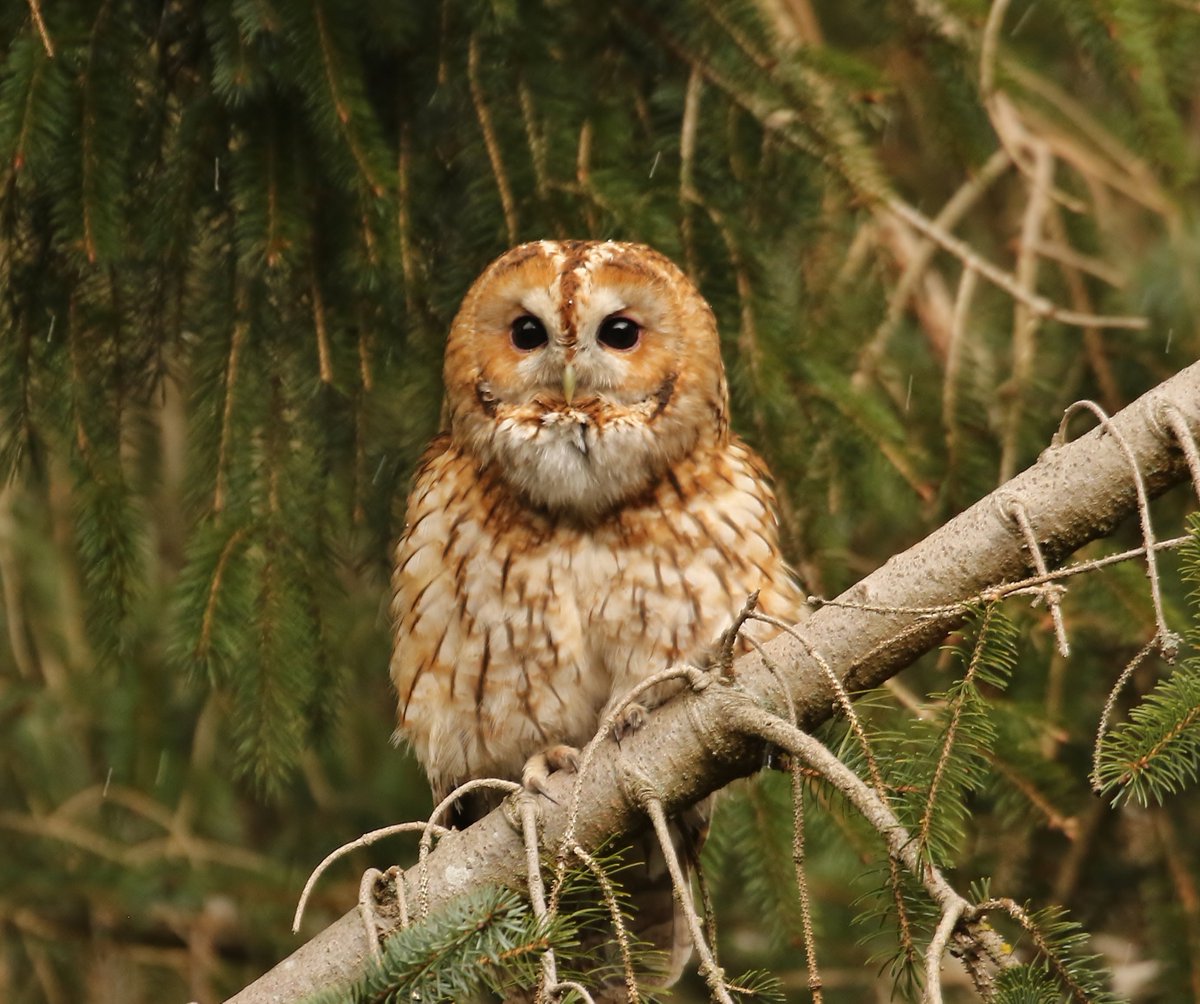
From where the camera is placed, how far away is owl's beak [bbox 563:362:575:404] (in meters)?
2.47

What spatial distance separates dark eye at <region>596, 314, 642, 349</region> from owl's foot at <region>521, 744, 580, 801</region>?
2.20 ft

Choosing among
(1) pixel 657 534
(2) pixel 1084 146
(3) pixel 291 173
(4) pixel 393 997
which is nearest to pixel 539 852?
(4) pixel 393 997

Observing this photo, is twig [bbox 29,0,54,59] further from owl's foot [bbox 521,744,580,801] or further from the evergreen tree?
owl's foot [bbox 521,744,580,801]

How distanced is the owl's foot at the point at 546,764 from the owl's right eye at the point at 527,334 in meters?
0.66

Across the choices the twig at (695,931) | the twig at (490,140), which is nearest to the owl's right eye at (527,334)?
the twig at (490,140)

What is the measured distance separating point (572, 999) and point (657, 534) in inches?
45.2

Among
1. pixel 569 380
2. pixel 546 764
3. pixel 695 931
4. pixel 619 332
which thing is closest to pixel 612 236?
pixel 619 332

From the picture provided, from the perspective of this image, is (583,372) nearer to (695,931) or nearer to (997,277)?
(997,277)

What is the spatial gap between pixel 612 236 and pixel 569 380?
30 centimetres

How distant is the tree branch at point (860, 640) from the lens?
68.1 inches

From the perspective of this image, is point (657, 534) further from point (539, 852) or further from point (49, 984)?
point (49, 984)

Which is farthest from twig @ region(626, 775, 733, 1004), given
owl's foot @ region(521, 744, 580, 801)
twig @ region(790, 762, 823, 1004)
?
owl's foot @ region(521, 744, 580, 801)

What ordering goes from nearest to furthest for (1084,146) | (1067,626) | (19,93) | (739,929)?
(19,93), (1067,626), (1084,146), (739,929)

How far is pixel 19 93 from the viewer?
2.18 metres
